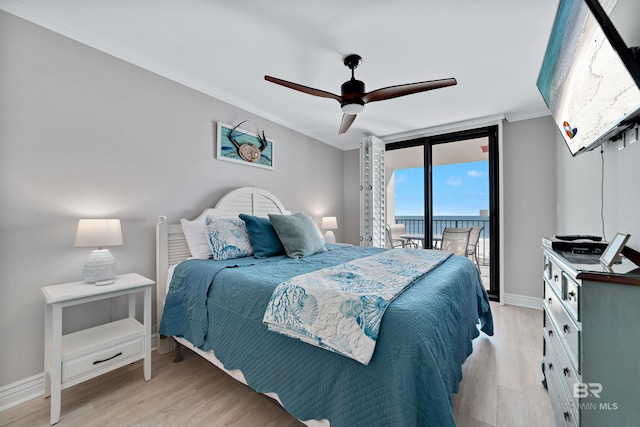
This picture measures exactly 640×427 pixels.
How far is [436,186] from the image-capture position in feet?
13.9

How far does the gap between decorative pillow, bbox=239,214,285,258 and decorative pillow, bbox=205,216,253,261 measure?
66 mm

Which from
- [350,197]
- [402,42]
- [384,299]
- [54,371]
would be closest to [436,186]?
[350,197]

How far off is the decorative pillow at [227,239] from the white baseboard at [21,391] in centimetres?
132

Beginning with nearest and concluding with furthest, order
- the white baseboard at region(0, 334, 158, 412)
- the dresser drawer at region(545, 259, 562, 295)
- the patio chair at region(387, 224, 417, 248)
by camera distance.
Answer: the dresser drawer at region(545, 259, 562, 295) → the white baseboard at region(0, 334, 158, 412) → the patio chair at region(387, 224, 417, 248)

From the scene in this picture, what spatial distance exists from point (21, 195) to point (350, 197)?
A: 4.16 meters

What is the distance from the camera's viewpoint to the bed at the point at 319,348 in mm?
1004

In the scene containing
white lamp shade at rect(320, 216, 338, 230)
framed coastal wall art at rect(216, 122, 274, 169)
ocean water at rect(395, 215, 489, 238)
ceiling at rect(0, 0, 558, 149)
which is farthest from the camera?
white lamp shade at rect(320, 216, 338, 230)

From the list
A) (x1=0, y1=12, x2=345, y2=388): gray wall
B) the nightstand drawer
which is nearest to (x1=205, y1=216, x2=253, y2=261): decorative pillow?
(x1=0, y1=12, x2=345, y2=388): gray wall

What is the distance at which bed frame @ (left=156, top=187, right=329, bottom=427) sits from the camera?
186 centimetres

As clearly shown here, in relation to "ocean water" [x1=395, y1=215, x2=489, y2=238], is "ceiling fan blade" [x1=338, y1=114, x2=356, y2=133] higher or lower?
higher

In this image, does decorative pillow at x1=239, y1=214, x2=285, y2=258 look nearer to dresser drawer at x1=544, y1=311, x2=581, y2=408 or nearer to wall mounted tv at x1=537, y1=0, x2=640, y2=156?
dresser drawer at x1=544, y1=311, x2=581, y2=408

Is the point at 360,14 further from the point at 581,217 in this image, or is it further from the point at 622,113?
the point at 581,217

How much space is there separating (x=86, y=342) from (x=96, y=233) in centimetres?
69

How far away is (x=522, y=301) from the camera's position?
11.4 ft
